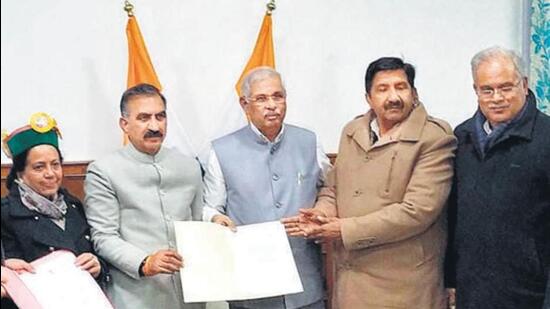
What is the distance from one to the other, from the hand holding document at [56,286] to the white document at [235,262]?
29 cm

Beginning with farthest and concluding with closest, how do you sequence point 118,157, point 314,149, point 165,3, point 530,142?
point 165,3, point 314,149, point 118,157, point 530,142

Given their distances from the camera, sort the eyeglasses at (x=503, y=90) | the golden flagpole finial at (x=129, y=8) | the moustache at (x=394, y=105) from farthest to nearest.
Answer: the golden flagpole finial at (x=129, y=8)
the moustache at (x=394, y=105)
the eyeglasses at (x=503, y=90)

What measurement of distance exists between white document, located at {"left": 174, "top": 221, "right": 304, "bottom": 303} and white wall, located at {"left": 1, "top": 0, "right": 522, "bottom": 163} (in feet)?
3.59

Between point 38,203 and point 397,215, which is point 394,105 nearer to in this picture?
point 397,215

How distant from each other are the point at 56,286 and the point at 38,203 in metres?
0.29

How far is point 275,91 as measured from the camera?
2.44m

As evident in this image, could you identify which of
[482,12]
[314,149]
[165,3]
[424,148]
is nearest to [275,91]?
[314,149]

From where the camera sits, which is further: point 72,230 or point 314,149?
point 314,149

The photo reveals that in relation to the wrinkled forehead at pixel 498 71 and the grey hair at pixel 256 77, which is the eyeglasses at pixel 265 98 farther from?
the wrinkled forehead at pixel 498 71

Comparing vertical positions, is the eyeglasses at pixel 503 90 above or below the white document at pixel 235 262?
above

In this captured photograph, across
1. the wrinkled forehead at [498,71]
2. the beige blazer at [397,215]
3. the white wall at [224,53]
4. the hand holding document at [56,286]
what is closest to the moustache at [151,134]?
the hand holding document at [56,286]

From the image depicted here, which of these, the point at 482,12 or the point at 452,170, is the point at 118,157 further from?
the point at 482,12

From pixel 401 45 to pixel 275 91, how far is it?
1.35 metres

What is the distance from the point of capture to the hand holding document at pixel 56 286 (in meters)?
1.90
